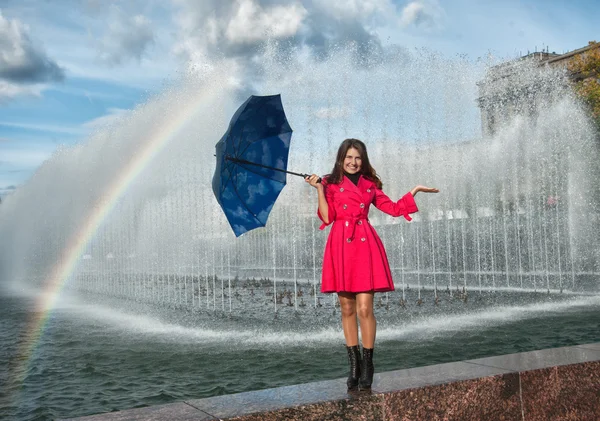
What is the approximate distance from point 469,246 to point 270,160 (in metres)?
22.7

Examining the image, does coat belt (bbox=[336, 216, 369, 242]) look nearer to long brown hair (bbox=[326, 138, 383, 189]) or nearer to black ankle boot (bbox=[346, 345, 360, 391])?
long brown hair (bbox=[326, 138, 383, 189])

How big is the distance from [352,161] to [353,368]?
4.76ft

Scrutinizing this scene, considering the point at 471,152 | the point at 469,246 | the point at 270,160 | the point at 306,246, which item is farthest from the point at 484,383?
the point at 306,246

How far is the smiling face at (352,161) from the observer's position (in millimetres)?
4641

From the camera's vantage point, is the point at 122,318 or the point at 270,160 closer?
the point at 270,160

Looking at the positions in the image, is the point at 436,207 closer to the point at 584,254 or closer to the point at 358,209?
the point at 584,254

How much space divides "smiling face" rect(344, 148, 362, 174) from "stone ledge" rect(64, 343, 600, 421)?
1.48m

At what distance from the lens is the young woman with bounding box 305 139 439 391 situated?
4.30 meters

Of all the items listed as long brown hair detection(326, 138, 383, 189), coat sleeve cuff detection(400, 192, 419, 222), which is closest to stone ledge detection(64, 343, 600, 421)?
coat sleeve cuff detection(400, 192, 419, 222)

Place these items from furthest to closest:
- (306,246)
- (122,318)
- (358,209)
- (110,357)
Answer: (306,246)
(122,318)
(110,357)
(358,209)

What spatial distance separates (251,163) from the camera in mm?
4621

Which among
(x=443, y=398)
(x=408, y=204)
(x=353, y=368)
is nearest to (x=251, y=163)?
(x=408, y=204)

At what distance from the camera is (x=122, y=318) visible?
51.6ft

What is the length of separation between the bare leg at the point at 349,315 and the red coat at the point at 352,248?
126 millimetres
